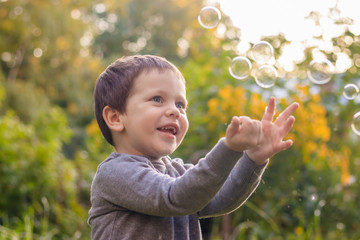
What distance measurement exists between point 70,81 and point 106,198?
1307cm

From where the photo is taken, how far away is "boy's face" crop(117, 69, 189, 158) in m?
1.62

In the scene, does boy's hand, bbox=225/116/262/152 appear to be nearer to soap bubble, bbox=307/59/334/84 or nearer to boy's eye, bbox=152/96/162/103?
boy's eye, bbox=152/96/162/103

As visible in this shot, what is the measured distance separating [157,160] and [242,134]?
0.45 m

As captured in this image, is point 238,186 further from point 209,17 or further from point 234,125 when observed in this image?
point 209,17

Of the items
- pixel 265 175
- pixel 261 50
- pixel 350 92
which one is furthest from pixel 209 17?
pixel 265 175

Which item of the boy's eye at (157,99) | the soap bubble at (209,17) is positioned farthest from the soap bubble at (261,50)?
the boy's eye at (157,99)

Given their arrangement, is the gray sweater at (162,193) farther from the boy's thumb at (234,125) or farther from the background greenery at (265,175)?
the background greenery at (265,175)

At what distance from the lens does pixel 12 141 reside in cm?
517

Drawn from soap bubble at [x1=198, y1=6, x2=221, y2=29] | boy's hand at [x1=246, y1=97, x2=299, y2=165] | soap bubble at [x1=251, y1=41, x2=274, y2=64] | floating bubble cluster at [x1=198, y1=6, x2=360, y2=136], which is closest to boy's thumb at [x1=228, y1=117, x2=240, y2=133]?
boy's hand at [x1=246, y1=97, x2=299, y2=165]

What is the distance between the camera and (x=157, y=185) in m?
1.48

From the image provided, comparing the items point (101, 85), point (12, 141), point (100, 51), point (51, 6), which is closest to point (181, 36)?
point (100, 51)

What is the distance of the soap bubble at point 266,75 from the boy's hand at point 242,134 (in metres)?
1.20

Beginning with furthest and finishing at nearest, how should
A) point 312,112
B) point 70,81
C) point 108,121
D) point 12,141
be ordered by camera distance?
point 70,81 < point 12,141 < point 312,112 < point 108,121

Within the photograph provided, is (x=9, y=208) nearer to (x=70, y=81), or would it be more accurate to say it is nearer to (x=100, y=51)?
(x=70, y=81)
